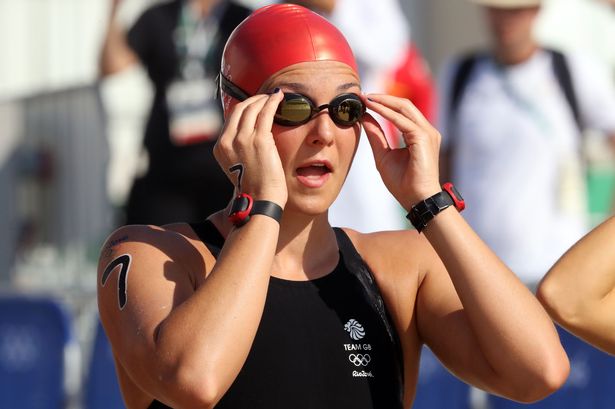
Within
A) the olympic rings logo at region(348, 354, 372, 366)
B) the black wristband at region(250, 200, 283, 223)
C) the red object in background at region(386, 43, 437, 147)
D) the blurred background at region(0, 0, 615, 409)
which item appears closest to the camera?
the black wristband at region(250, 200, 283, 223)

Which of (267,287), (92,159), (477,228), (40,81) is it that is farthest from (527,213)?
(40,81)

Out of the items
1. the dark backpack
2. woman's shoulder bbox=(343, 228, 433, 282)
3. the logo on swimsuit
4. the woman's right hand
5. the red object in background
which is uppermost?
the woman's right hand

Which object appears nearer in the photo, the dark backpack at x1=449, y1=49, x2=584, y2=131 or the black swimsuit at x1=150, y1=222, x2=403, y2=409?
the black swimsuit at x1=150, y1=222, x2=403, y2=409

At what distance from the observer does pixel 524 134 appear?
723 cm

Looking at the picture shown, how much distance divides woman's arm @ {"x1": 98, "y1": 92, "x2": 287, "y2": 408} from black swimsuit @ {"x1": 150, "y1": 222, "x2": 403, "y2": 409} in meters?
0.15

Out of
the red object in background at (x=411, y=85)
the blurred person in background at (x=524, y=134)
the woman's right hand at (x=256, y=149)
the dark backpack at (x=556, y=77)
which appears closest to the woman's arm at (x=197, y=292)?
the woman's right hand at (x=256, y=149)

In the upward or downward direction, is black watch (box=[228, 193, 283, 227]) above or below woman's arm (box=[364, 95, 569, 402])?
above

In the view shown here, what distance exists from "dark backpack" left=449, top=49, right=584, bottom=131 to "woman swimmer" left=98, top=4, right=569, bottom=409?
3941 millimetres

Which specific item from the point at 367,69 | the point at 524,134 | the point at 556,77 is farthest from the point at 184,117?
the point at 556,77

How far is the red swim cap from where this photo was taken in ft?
11.0

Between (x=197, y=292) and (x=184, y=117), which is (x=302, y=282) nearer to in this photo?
(x=197, y=292)

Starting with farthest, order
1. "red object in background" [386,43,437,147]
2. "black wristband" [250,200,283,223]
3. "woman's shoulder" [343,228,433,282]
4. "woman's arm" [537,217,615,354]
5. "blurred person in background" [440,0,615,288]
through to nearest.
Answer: "red object in background" [386,43,437,147] → "blurred person in background" [440,0,615,288] → "woman's shoulder" [343,228,433,282] → "woman's arm" [537,217,615,354] → "black wristband" [250,200,283,223]

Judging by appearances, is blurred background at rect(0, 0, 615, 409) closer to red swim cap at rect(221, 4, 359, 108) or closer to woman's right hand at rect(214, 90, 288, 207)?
red swim cap at rect(221, 4, 359, 108)

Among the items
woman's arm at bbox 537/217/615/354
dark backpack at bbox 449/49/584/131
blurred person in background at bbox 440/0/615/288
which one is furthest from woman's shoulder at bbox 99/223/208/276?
dark backpack at bbox 449/49/584/131
